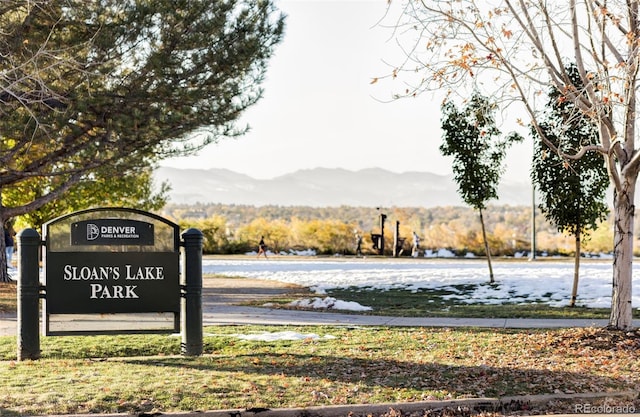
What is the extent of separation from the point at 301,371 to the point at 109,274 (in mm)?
2783

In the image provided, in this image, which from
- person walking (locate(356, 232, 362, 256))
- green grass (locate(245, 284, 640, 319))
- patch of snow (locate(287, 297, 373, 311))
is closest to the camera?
green grass (locate(245, 284, 640, 319))

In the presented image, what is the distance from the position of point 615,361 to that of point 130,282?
604 cm

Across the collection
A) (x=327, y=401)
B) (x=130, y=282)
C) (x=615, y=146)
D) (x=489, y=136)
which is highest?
(x=489, y=136)

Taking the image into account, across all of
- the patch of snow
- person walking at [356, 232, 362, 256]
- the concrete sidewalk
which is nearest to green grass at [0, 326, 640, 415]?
the concrete sidewalk

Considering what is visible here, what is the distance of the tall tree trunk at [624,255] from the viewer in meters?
11.5

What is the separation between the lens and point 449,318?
50.5 feet

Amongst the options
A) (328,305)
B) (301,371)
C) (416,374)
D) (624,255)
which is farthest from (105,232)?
(328,305)

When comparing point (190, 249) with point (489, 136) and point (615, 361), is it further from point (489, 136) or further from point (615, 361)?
point (489, 136)

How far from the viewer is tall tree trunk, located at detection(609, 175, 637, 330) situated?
11531 millimetres

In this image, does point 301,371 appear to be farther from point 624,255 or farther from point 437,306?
point 437,306

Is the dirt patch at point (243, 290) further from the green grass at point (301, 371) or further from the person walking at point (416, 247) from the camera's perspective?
the person walking at point (416, 247)

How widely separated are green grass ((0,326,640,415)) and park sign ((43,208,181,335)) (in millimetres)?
486

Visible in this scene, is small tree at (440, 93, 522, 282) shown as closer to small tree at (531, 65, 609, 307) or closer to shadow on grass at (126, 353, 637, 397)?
small tree at (531, 65, 609, 307)

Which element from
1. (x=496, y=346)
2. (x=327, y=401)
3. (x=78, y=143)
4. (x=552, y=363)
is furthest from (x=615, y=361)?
(x=78, y=143)
